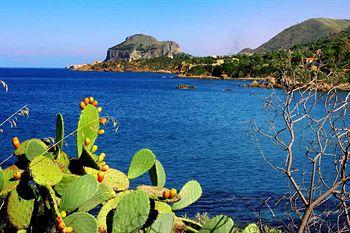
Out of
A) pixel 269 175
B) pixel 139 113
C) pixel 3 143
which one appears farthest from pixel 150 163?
pixel 139 113

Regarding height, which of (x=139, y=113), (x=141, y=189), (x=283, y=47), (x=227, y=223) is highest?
(x=283, y=47)

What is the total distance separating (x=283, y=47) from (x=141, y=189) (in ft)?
Answer: 16.2

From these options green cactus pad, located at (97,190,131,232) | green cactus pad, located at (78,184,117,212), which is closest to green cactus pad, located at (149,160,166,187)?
green cactus pad, located at (97,190,131,232)

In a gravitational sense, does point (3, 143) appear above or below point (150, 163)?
below

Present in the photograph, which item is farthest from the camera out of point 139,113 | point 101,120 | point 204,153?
point 139,113

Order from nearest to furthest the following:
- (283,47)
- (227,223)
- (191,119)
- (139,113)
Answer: (227,223) < (283,47) < (191,119) < (139,113)

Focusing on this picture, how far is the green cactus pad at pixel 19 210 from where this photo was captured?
264cm

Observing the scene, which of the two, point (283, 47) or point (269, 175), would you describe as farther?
point (269, 175)

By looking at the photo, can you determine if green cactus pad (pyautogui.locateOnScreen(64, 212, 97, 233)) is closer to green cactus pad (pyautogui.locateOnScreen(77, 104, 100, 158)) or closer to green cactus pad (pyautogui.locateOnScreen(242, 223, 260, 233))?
green cactus pad (pyautogui.locateOnScreen(77, 104, 100, 158))

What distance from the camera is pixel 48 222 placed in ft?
8.98

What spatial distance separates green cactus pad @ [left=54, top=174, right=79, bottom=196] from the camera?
9.02 feet

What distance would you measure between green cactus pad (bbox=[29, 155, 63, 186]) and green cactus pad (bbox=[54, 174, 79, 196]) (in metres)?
0.17

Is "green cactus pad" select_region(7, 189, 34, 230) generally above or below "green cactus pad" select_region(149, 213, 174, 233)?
above

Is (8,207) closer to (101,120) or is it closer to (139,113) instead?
(101,120)
